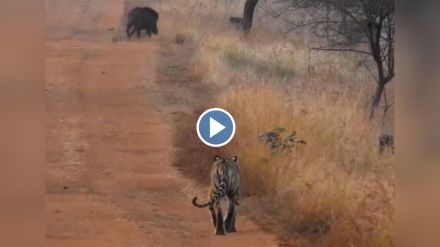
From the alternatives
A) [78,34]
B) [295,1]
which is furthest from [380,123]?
[78,34]

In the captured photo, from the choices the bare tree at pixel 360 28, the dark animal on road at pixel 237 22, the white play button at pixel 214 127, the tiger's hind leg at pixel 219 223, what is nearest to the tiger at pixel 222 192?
the tiger's hind leg at pixel 219 223

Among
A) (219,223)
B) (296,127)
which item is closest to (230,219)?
(219,223)

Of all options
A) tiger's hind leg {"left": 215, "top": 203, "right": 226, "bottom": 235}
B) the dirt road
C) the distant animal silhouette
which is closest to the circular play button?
the dirt road

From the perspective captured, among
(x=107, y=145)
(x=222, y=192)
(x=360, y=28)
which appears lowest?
(x=222, y=192)

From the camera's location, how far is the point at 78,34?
3223mm

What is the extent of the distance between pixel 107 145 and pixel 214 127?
55cm

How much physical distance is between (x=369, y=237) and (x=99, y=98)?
1.58 m

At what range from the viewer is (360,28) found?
336 cm

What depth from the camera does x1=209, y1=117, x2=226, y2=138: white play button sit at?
128 inches

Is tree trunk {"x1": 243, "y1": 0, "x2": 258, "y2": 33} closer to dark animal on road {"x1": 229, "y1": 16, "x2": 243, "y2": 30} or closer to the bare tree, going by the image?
dark animal on road {"x1": 229, "y1": 16, "x2": 243, "y2": 30}

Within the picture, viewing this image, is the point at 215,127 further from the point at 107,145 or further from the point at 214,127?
the point at 107,145

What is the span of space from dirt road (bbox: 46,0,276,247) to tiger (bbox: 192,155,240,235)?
51 millimetres

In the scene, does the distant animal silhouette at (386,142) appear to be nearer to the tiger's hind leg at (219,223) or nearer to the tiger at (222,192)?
the tiger at (222,192)

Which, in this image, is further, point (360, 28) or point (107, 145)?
point (360, 28)
